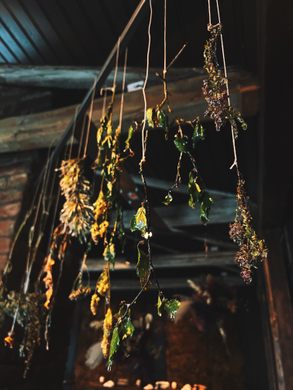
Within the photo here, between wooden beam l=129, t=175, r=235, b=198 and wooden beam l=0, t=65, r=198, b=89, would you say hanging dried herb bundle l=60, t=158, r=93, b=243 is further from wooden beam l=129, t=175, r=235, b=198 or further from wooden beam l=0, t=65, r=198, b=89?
wooden beam l=129, t=175, r=235, b=198

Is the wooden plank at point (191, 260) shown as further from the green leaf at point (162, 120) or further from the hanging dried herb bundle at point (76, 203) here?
the green leaf at point (162, 120)

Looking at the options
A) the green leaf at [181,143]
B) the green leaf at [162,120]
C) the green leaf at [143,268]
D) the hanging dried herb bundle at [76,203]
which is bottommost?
the green leaf at [143,268]

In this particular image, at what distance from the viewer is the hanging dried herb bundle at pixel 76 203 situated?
1.59 meters

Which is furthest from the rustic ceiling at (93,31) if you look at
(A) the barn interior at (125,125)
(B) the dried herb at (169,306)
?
(B) the dried herb at (169,306)

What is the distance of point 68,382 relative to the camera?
5.33 meters

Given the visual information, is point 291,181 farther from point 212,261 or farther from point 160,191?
point 212,261

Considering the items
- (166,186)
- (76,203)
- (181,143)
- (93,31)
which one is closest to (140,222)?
(181,143)

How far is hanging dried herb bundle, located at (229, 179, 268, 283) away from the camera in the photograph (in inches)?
29.0

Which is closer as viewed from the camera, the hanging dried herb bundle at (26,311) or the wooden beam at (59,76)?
the hanging dried herb bundle at (26,311)

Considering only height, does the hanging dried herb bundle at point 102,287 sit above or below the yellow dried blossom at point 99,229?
below

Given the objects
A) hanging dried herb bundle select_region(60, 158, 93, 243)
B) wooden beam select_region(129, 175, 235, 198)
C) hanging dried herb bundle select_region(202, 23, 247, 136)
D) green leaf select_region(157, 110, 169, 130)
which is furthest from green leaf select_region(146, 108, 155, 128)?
wooden beam select_region(129, 175, 235, 198)

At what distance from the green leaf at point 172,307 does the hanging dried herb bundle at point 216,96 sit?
407mm

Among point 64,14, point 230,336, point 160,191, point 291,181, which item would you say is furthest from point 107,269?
point 230,336

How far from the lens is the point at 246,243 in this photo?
0.77 meters
